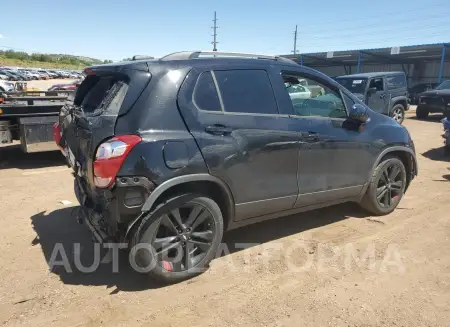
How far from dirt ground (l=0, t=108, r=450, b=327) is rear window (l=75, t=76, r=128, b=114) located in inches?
56.8

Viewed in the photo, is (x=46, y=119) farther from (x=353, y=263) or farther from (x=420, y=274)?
(x=420, y=274)

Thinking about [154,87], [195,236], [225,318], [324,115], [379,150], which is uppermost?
[154,87]

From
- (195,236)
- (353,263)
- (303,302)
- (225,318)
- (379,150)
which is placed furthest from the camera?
(379,150)

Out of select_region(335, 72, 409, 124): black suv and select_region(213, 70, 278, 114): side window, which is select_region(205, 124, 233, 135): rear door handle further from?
select_region(335, 72, 409, 124): black suv

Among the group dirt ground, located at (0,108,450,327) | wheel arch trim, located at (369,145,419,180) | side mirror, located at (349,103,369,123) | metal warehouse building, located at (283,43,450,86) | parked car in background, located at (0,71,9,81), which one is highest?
metal warehouse building, located at (283,43,450,86)

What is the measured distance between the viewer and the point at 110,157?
2.77 m

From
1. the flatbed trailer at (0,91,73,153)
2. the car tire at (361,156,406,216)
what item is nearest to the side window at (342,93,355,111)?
the car tire at (361,156,406,216)

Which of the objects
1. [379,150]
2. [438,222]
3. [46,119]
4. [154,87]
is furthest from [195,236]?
[46,119]

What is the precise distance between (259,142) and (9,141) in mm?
5305

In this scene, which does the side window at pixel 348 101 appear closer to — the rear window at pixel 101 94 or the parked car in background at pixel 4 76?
the rear window at pixel 101 94

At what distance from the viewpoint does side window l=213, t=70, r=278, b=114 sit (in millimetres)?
3338

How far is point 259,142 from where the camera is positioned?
3436mm

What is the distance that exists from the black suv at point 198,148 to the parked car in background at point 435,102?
13133mm

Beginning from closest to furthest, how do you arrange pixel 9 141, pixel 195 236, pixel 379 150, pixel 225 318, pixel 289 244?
pixel 225 318
pixel 195 236
pixel 289 244
pixel 379 150
pixel 9 141
